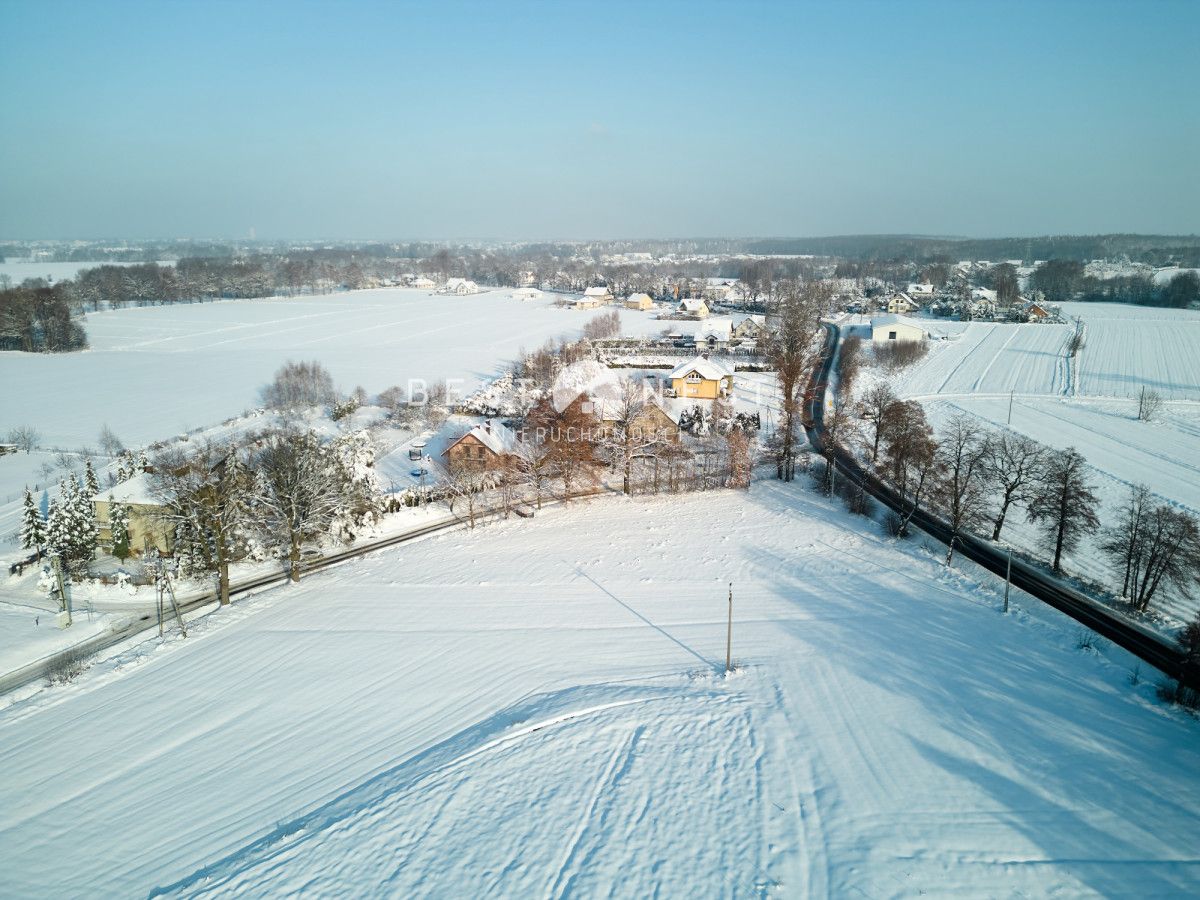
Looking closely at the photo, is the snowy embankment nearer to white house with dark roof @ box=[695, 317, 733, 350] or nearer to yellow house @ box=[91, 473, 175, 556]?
yellow house @ box=[91, 473, 175, 556]

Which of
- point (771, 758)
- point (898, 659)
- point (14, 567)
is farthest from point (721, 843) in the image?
point (14, 567)

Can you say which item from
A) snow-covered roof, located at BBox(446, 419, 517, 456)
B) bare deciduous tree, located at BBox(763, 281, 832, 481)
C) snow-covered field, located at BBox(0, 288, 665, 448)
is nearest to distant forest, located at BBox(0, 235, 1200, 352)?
snow-covered field, located at BBox(0, 288, 665, 448)

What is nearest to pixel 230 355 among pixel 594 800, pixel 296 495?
pixel 296 495

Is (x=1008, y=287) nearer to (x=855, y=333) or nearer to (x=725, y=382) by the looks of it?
(x=855, y=333)

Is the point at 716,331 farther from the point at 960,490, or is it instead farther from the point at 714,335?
the point at 960,490

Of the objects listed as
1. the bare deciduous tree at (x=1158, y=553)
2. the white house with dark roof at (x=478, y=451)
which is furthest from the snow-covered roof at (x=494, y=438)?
the bare deciduous tree at (x=1158, y=553)

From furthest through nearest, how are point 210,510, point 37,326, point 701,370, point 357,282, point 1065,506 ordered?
point 357,282, point 37,326, point 701,370, point 1065,506, point 210,510

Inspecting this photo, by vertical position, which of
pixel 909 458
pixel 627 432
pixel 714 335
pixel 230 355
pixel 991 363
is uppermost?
pixel 714 335

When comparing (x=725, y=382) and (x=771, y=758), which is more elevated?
(x=725, y=382)
